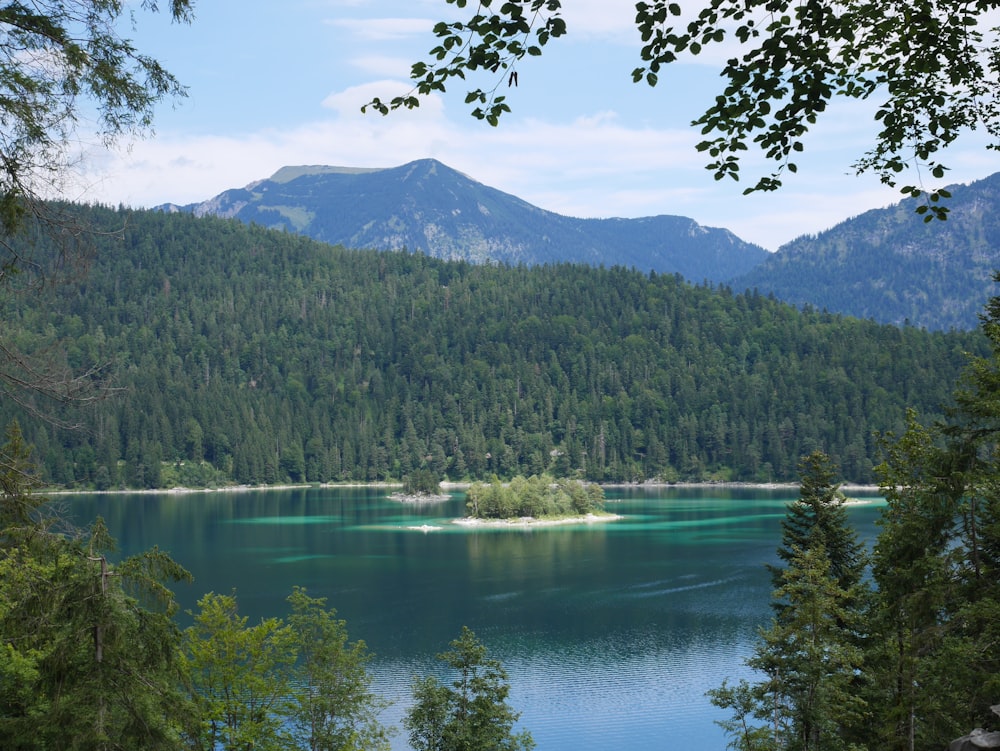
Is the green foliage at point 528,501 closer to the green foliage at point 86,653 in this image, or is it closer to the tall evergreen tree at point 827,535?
the tall evergreen tree at point 827,535

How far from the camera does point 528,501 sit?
126 meters

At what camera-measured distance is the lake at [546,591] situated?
147 ft

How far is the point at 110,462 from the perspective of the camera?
173 m

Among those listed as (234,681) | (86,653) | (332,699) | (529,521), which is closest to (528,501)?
(529,521)

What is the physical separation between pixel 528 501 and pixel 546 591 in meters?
53.6

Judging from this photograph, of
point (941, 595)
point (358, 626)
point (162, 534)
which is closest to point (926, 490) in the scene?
point (941, 595)

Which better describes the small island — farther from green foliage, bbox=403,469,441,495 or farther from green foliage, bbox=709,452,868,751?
green foliage, bbox=709,452,868,751

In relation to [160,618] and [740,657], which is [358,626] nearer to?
[740,657]

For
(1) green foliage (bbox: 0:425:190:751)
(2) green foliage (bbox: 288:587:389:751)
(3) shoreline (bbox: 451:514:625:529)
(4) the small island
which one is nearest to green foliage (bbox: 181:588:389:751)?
(2) green foliage (bbox: 288:587:389:751)

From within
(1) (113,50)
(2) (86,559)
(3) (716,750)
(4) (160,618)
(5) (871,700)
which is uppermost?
(1) (113,50)

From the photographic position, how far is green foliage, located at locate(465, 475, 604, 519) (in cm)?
12494

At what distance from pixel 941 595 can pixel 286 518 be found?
11757 cm

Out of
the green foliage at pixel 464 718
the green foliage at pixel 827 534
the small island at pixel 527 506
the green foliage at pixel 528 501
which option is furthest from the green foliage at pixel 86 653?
the green foliage at pixel 528 501

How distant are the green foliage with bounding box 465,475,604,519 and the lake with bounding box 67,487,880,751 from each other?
5224 millimetres
